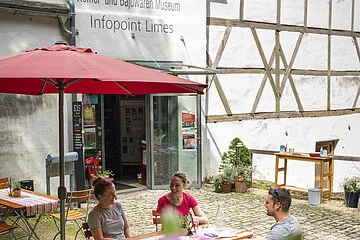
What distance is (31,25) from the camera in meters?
7.90

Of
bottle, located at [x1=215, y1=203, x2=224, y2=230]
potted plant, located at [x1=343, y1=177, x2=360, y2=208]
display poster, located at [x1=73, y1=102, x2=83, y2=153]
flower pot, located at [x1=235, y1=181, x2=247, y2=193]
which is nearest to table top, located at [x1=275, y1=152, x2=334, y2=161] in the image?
potted plant, located at [x1=343, y1=177, x2=360, y2=208]

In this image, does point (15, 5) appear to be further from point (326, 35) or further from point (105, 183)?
point (326, 35)

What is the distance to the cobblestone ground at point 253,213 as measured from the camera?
7051 mm

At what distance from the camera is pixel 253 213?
807 centimetres

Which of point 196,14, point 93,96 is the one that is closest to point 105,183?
point 93,96

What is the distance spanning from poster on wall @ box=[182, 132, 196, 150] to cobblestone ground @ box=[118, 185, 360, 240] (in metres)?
0.86

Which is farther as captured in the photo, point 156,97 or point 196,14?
point 196,14

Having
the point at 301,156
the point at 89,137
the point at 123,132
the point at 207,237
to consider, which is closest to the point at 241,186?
the point at 301,156

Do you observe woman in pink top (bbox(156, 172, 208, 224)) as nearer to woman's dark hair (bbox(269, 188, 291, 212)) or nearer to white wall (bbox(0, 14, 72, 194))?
woman's dark hair (bbox(269, 188, 291, 212))

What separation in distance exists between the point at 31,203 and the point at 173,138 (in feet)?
14.8

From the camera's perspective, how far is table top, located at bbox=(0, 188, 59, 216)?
5.50 m

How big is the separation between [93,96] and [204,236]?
18.2 feet

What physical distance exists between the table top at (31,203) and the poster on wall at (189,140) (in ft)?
13.7

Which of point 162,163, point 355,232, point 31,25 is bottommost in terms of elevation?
point 355,232
